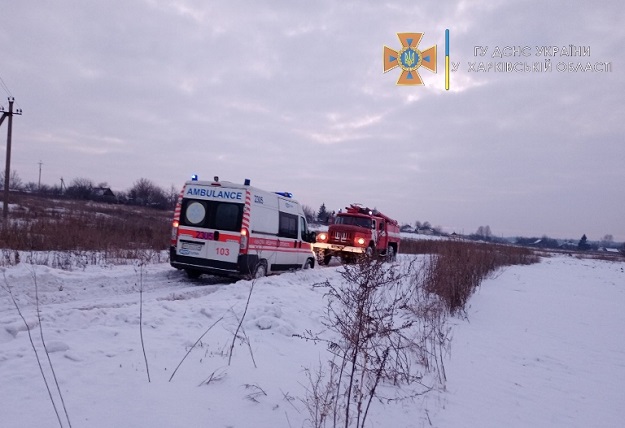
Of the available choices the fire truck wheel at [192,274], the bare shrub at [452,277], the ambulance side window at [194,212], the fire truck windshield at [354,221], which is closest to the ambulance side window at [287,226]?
the ambulance side window at [194,212]

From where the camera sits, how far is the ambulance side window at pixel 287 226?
12.3 m

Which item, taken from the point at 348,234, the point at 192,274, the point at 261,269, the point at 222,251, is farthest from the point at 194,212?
the point at 348,234

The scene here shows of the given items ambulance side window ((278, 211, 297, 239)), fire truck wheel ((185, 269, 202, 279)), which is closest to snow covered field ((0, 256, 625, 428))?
fire truck wheel ((185, 269, 202, 279))

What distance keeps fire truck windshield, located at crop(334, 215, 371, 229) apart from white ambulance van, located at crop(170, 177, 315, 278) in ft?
28.5

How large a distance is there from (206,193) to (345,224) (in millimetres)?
9859

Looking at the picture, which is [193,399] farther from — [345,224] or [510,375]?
[345,224]

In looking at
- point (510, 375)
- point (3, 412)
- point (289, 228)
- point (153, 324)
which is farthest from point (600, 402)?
point (289, 228)

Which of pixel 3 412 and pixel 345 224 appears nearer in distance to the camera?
pixel 3 412

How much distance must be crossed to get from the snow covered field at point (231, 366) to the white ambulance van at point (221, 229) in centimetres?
124

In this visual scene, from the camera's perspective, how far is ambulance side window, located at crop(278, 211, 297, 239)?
1230 centimetres

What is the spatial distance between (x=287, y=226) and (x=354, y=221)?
766cm

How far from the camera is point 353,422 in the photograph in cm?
381

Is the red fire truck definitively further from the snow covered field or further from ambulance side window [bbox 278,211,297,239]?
the snow covered field

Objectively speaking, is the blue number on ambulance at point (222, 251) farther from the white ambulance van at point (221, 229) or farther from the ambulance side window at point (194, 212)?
the ambulance side window at point (194, 212)
